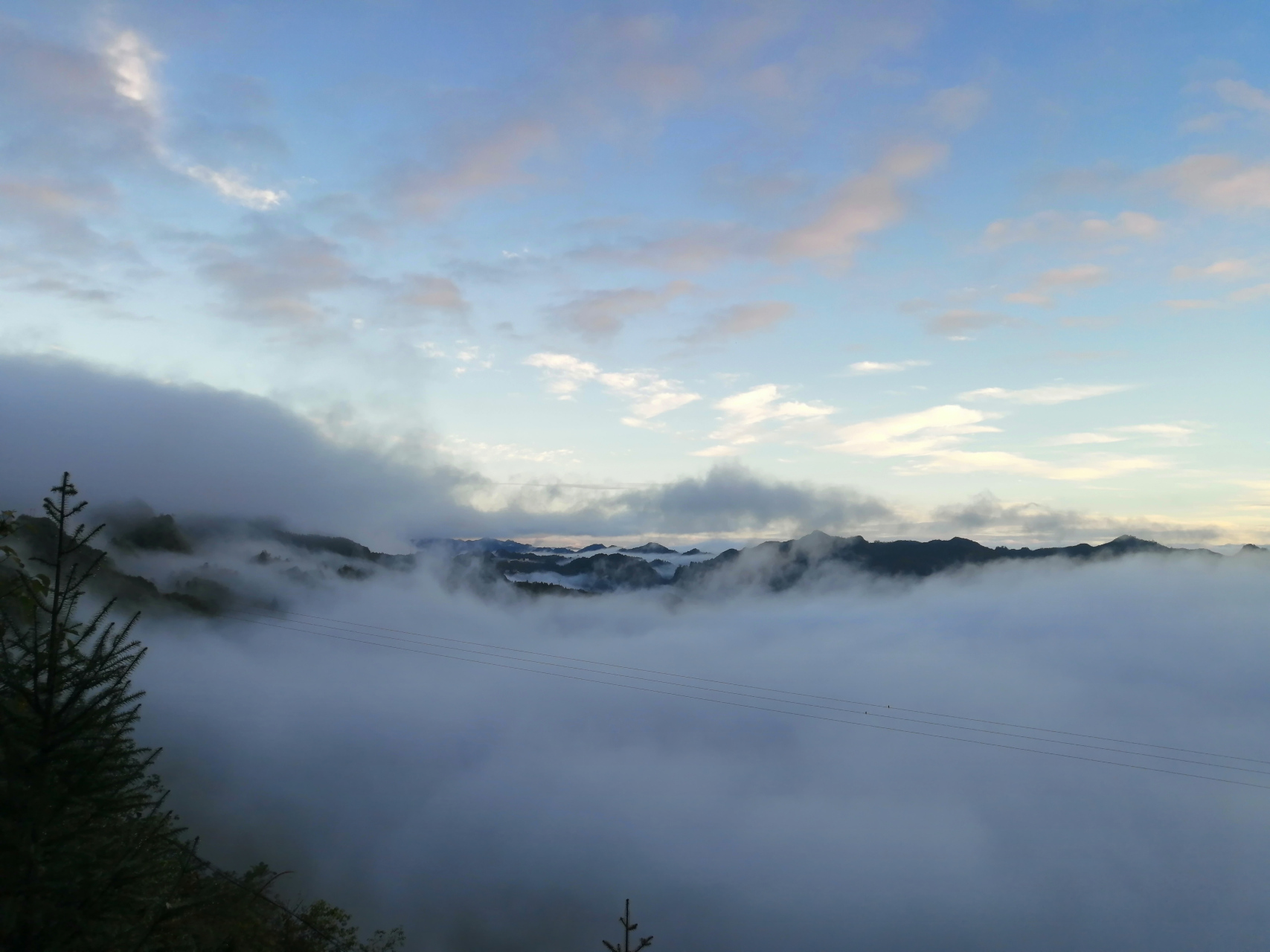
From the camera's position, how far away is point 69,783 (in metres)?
12.1

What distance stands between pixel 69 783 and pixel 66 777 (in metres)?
0.13

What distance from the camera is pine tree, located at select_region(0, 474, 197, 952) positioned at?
11211mm

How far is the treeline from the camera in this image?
11.2 m

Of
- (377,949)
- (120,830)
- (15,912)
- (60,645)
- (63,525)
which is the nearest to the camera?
(15,912)

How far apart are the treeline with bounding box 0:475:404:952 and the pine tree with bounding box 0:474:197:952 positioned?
0.02 meters

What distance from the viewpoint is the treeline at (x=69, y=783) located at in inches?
442

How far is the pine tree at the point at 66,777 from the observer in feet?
36.8

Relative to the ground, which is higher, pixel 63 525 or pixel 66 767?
pixel 63 525

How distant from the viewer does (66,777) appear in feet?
39.9

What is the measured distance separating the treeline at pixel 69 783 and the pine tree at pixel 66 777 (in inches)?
0.8

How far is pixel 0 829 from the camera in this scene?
36.3 feet

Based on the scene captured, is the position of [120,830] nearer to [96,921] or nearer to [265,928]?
[96,921]

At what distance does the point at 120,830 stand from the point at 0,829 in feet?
9.32

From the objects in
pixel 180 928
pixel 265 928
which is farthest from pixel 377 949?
pixel 180 928
